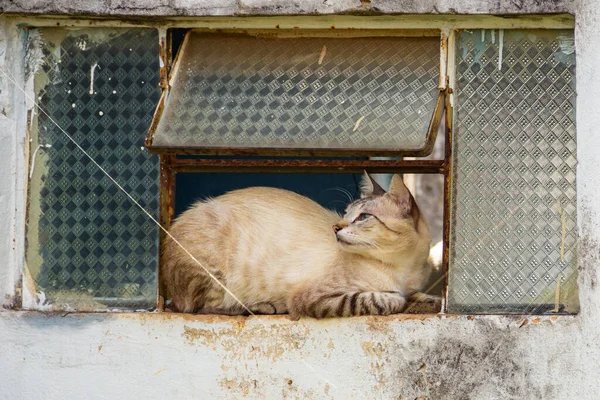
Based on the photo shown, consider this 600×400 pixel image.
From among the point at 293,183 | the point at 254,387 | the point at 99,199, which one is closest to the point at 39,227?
the point at 99,199

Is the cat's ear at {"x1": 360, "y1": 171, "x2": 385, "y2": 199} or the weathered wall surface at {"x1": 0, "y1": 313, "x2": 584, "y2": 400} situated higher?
the cat's ear at {"x1": 360, "y1": 171, "x2": 385, "y2": 199}

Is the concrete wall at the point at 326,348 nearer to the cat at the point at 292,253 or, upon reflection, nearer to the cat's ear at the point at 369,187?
the cat at the point at 292,253

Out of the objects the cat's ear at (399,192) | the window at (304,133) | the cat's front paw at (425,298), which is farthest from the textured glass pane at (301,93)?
the cat's front paw at (425,298)

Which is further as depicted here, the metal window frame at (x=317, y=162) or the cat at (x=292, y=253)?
the cat at (x=292, y=253)

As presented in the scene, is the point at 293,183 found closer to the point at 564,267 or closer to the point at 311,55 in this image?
the point at 311,55

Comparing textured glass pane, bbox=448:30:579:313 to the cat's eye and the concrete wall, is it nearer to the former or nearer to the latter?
the concrete wall

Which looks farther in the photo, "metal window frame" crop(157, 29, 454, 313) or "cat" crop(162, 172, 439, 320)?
"cat" crop(162, 172, 439, 320)

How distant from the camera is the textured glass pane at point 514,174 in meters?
5.08

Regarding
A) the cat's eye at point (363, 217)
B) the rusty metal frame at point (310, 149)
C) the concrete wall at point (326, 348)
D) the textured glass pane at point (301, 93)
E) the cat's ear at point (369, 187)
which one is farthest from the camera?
the cat's ear at point (369, 187)

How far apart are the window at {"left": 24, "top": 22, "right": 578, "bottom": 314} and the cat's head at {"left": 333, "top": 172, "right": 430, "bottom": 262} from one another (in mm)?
186

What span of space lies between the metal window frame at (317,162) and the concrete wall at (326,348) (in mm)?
277

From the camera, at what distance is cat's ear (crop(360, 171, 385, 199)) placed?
18.6 feet

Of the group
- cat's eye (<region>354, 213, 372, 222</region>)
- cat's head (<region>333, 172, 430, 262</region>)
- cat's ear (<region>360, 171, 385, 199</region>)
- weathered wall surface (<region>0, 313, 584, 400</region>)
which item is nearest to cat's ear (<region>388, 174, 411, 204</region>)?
cat's head (<region>333, 172, 430, 262</region>)

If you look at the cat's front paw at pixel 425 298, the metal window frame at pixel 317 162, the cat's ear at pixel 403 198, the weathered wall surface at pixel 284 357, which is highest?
the metal window frame at pixel 317 162
